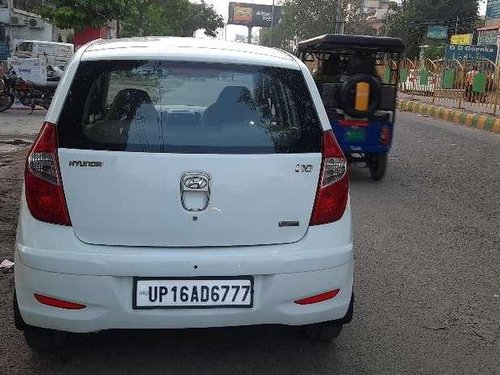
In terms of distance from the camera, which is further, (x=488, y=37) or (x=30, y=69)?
(x=488, y=37)

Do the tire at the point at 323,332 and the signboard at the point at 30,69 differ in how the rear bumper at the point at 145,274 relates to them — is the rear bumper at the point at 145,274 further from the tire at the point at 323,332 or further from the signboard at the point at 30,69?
the signboard at the point at 30,69

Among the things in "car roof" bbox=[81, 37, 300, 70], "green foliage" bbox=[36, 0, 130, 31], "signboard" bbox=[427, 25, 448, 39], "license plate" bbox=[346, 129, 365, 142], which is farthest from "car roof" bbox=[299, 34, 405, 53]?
"signboard" bbox=[427, 25, 448, 39]

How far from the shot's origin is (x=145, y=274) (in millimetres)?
2482

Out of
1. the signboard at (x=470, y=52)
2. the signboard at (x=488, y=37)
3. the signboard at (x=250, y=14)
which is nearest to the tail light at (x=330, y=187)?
the signboard at (x=470, y=52)

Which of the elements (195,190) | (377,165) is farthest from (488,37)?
(195,190)

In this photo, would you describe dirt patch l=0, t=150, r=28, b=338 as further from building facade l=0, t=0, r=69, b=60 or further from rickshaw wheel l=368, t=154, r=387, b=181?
building facade l=0, t=0, r=69, b=60

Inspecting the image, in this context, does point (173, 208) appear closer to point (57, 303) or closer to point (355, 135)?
point (57, 303)

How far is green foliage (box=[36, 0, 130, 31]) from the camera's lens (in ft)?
55.6

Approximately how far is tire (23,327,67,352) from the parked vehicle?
11716 mm

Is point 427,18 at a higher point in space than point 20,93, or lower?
higher

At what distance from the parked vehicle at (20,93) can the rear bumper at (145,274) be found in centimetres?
1200

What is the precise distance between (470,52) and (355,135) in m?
14.8

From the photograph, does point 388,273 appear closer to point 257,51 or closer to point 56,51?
point 257,51

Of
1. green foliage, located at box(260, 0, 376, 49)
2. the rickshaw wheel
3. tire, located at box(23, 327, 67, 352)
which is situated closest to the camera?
tire, located at box(23, 327, 67, 352)
